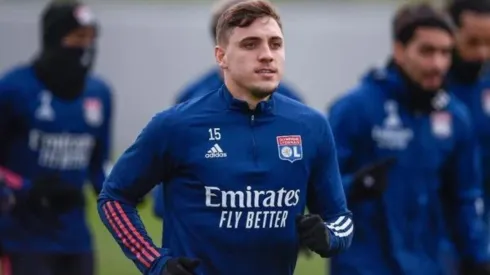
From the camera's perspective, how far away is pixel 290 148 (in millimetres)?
6223

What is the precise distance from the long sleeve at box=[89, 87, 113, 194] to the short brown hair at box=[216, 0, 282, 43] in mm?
3602

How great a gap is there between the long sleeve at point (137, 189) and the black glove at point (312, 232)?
54 centimetres

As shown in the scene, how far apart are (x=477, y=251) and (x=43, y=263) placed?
2543mm

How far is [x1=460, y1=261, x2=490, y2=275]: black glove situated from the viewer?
841cm

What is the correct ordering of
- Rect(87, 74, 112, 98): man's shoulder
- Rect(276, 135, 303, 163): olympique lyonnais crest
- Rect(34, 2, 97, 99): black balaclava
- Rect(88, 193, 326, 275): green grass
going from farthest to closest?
Rect(88, 193, 326, 275): green grass → Rect(87, 74, 112, 98): man's shoulder → Rect(34, 2, 97, 99): black balaclava → Rect(276, 135, 303, 163): olympique lyonnais crest

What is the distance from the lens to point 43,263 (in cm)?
920

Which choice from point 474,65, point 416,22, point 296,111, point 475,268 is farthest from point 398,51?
point 296,111

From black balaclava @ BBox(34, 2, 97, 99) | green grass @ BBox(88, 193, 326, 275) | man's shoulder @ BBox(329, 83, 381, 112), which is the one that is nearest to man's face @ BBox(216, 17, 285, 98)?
man's shoulder @ BBox(329, 83, 381, 112)

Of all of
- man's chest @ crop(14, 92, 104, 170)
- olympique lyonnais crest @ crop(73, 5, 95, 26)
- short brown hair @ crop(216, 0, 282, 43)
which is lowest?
man's chest @ crop(14, 92, 104, 170)

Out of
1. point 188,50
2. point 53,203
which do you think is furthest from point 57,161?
point 188,50

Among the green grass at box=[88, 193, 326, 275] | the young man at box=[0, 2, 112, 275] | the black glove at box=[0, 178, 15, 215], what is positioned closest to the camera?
the black glove at box=[0, 178, 15, 215]

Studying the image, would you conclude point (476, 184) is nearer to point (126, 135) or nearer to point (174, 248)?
point (174, 248)

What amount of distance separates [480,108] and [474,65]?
296mm

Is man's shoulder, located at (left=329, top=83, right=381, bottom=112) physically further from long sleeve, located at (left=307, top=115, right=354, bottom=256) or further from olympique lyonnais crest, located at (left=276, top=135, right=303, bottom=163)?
olympique lyonnais crest, located at (left=276, top=135, right=303, bottom=163)
